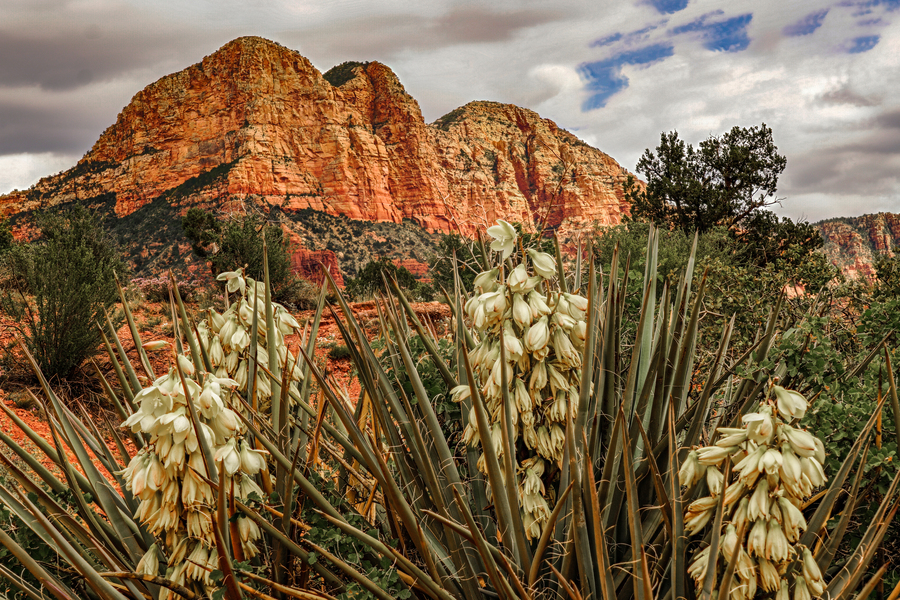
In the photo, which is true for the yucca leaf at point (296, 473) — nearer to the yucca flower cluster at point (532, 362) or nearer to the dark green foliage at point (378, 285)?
the yucca flower cluster at point (532, 362)

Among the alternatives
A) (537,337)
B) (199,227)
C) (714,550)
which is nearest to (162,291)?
(199,227)

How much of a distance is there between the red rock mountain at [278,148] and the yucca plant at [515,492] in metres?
50.8

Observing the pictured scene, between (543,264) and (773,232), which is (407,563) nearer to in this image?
(543,264)

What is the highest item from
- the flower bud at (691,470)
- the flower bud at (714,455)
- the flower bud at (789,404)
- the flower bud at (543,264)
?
the flower bud at (543,264)

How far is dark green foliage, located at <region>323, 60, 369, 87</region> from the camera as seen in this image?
7019 centimetres

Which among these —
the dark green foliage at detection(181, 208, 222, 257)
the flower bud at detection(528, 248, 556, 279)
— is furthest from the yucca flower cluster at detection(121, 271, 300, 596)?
the dark green foliage at detection(181, 208, 222, 257)

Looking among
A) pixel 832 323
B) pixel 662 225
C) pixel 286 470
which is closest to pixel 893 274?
pixel 832 323

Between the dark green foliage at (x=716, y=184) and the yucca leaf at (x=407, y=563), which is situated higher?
the dark green foliage at (x=716, y=184)

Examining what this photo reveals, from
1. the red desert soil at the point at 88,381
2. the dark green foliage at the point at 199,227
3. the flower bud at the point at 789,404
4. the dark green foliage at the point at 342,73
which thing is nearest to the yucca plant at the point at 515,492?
the flower bud at the point at 789,404

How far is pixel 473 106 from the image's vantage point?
260ft

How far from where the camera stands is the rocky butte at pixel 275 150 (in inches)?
2137

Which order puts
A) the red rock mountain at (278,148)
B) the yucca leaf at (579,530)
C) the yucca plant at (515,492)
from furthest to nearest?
the red rock mountain at (278,148)
the yucca leaf at (579,530)
the yucca plant at (515,492)

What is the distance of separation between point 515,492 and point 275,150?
62.7 metres

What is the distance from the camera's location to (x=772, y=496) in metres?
1.10
